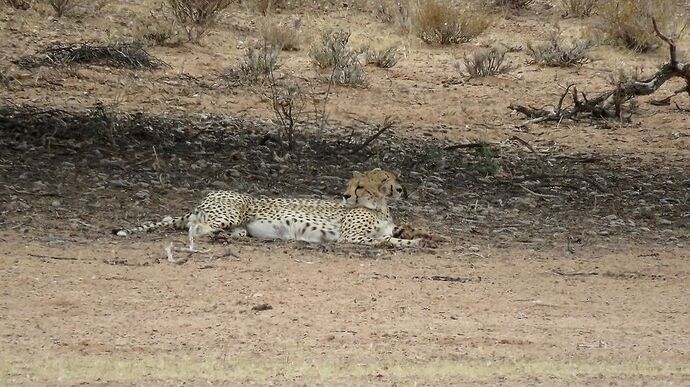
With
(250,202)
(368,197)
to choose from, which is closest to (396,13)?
(368,197)

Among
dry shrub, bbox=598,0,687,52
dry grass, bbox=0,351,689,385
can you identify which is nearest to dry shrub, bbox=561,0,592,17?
dry shrub, bbox=598,0,687,52

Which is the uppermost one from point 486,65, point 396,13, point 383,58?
point 396,13

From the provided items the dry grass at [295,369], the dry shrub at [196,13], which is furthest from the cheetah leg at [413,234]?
the dry shrub at [196,13]

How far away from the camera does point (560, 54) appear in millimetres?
18609

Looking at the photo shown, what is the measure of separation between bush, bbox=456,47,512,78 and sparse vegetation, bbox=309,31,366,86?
1565mm

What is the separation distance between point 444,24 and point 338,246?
31.6 ft

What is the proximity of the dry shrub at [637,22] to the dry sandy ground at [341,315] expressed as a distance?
8998 millimetres

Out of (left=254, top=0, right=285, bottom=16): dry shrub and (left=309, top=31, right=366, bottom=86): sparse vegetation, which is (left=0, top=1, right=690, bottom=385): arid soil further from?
(left=254, top=0, right=285, bottom=16): dry shrub

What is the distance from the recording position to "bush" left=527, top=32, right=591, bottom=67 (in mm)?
18609

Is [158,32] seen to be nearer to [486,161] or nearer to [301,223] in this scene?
[486,161]

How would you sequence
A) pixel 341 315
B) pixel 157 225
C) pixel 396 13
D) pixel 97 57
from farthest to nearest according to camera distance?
pixel 396 13, pixel 97 57, pixel 157 225, pixel 341 315

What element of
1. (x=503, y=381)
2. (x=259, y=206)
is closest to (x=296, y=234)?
(x=259, y=206)

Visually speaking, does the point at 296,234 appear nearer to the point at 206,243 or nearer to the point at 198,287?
the point at 206,243

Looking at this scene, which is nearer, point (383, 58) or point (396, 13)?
point (383, 58)
